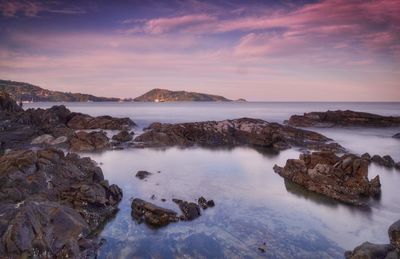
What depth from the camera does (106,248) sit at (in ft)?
55.5

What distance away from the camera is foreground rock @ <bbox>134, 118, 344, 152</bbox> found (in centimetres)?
4925

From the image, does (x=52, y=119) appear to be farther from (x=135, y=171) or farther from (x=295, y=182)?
(x=295, y=182)

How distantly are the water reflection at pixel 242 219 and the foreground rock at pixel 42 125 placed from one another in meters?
15.7

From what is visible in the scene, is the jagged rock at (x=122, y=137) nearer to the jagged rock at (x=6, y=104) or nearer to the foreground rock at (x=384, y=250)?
the jagged rock at (x=6, y=104)

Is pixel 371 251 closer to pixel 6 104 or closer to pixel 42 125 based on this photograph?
pixel 42 125

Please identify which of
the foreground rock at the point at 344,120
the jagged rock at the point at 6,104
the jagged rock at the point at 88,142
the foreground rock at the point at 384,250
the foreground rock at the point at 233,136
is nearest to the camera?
the foreground rock at the point at 384,250

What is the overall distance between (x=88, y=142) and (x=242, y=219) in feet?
95.7

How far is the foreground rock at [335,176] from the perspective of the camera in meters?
25.6

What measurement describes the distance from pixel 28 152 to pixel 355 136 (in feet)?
179

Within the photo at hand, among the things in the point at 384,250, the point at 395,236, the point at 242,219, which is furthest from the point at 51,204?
the point at 395,236

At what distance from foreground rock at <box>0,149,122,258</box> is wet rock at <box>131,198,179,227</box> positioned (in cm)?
173

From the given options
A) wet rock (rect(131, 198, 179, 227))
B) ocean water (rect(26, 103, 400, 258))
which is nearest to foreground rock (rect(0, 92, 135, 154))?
ocean water (rect(26, 103, 400, 258))

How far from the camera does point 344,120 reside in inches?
3157

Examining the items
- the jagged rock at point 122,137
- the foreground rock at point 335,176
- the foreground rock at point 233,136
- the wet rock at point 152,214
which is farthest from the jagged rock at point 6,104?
the foreground rock at point 335,176
